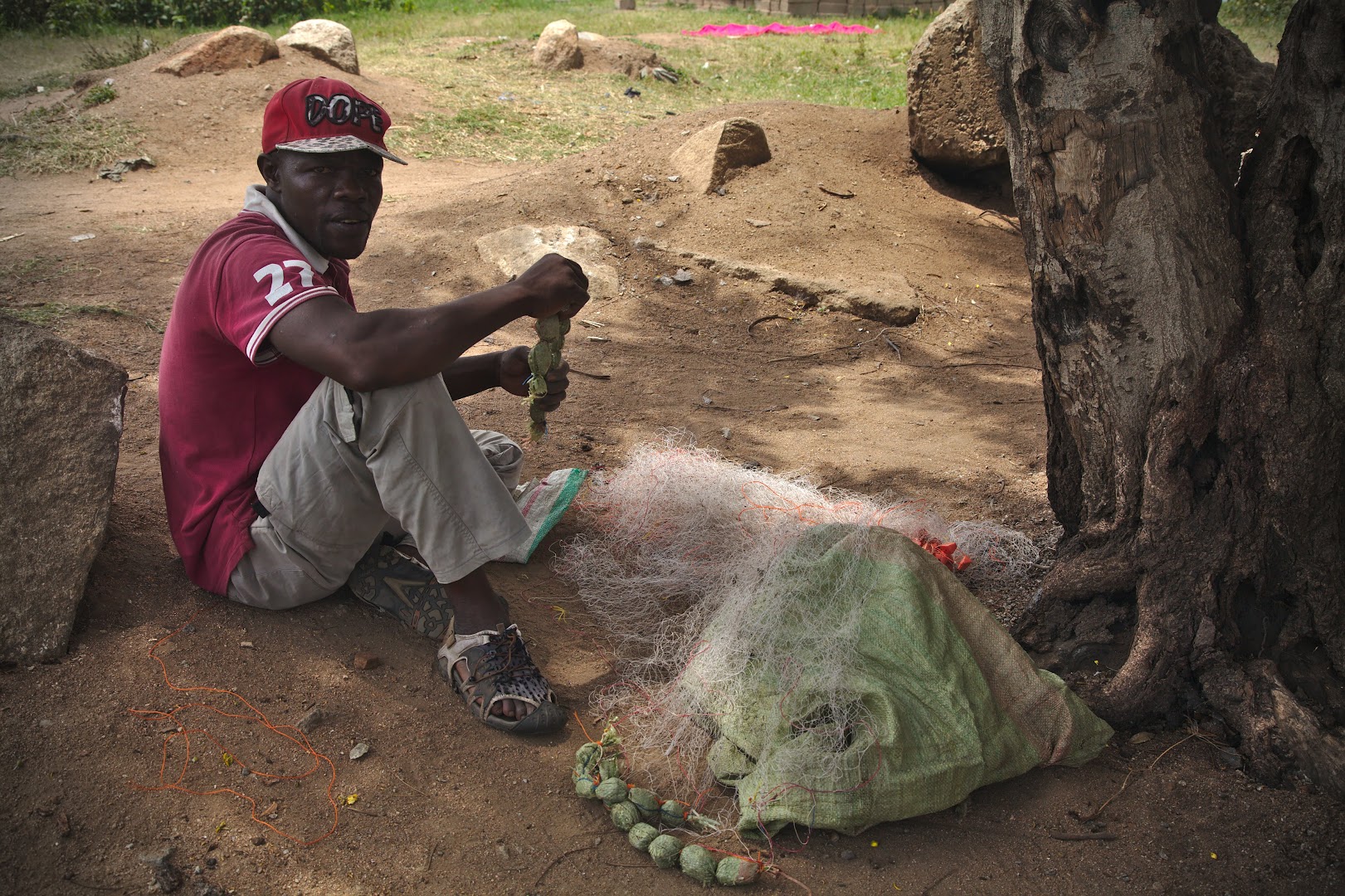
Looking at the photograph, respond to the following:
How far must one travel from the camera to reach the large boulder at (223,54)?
393 inches

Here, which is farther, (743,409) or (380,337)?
(743,409)

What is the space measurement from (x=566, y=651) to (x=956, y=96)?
5.71 m

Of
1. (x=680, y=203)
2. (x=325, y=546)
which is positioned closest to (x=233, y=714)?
(x=325, y=546)

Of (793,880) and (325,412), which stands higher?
(325,412)

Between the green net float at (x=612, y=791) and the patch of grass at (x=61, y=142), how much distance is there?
8.06 m

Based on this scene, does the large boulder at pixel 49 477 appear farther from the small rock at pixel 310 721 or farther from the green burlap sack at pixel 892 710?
the green burlap sack at pixel 892 710

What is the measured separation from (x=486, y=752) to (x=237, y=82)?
933 centimetres

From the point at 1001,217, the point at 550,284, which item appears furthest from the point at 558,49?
the point at 550,284

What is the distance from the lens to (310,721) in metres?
2.54

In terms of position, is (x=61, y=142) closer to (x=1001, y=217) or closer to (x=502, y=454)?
(x=502, y=454)

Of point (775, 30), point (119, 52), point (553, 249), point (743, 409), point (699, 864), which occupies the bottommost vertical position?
point (743, 409)

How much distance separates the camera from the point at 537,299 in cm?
254

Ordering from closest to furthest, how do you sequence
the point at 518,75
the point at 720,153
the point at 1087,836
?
the point at 1087,836 → the point at 720,153 → the point at 518,75

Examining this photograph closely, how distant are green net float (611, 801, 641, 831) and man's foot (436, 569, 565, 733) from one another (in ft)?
1.14
